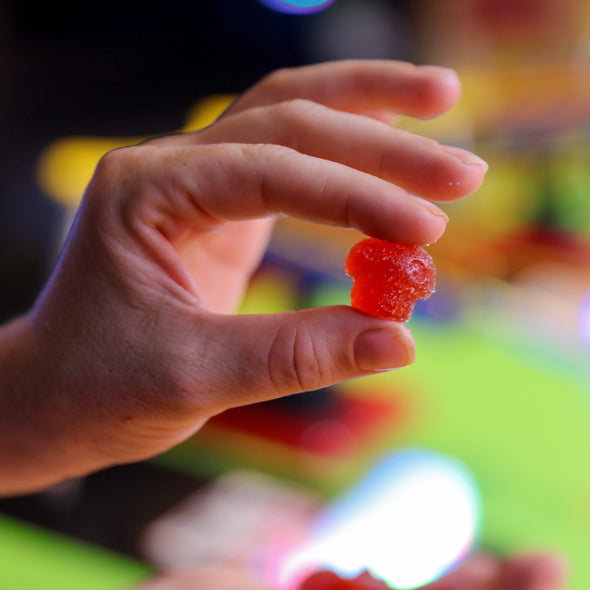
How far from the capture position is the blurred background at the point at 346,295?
1153 millimetres

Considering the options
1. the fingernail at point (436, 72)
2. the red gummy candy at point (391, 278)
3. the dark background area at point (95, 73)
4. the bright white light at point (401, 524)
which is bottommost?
the bright white light at point (401, 524)

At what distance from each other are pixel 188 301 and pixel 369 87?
278 millimetres

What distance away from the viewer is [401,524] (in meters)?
1.20

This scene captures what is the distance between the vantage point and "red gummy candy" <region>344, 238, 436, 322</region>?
1.41 feet

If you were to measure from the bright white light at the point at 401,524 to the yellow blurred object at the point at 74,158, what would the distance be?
0.91 metres

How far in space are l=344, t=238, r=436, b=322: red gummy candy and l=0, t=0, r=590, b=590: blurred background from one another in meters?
0.58

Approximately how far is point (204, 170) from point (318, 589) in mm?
476

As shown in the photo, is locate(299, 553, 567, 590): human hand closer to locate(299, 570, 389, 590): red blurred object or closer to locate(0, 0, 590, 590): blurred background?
locate(299, 570, 389, 590): red blurred object

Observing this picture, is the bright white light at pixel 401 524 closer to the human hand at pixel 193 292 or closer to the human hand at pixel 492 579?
the human hand at pixel 492 579

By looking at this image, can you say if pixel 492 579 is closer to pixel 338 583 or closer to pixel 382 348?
pixel 338 583

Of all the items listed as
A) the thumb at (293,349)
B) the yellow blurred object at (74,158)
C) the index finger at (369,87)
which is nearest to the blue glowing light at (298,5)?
the yellow blurred object at (74,158)

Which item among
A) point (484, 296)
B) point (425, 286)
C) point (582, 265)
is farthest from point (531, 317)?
point (425, 286)

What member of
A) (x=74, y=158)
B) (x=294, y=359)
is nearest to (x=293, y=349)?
(x=294, y=359)

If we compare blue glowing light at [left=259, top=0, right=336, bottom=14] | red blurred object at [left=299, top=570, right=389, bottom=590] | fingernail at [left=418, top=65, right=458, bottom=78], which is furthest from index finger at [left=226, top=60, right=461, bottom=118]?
blue glowing light at [left=259, top=0, right=336, bottom=14]
